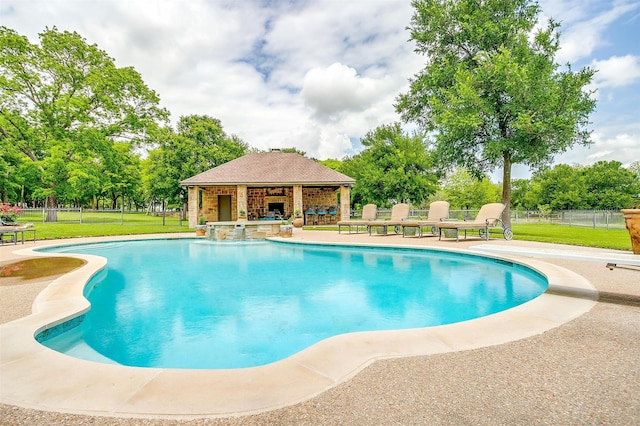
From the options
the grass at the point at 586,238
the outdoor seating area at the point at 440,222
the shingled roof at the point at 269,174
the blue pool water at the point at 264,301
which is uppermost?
the shingled roof at the point at 269,174

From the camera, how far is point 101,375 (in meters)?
2.38

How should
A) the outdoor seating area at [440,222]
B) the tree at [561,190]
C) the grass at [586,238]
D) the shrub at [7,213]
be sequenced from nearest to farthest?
the grass at [586,238] → the outdoor seating area at [440,222] → the shrub at [7,213] → the tree at [561,190]

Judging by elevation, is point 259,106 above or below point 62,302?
above

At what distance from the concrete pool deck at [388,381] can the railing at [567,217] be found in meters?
16.4

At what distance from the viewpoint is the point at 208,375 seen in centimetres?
240

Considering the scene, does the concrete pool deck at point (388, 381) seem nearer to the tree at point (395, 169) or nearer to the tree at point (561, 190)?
the tree at point (395, 169)

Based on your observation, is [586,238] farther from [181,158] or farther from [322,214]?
[181,158]

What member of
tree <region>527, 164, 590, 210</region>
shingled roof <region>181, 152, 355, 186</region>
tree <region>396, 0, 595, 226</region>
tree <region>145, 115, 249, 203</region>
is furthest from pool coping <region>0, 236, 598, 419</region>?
tree <region>527, 164, 590, 210</region>

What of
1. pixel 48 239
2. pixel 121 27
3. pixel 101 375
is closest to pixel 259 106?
pixel 121 27

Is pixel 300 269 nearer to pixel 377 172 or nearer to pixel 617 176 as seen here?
pixel 377 172

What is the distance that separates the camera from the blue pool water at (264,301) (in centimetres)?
405

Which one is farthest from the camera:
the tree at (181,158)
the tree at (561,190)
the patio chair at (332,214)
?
the tree at (561,190)

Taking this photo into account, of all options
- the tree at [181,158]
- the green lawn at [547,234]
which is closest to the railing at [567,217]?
the green lawn at [547,234]

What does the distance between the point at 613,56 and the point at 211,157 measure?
81.3 feet
